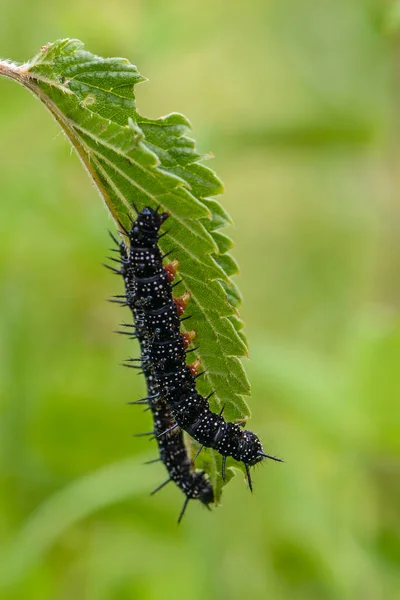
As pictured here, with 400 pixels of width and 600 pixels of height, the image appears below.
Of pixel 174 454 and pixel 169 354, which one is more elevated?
pixel 169 354

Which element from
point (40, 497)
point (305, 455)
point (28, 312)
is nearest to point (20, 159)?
point (28, 312)

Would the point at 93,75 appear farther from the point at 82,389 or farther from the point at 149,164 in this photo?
the point at 82,389

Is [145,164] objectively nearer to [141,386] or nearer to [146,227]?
[146,227]

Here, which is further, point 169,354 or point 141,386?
point 141,386

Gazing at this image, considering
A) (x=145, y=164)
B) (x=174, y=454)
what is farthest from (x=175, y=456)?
(x=145, y=164)

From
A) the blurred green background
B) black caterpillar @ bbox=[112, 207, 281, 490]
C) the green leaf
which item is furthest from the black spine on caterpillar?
the blurred green background

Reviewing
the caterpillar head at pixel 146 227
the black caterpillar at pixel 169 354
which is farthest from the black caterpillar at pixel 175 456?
the caterpillar head at pixel 146 227
